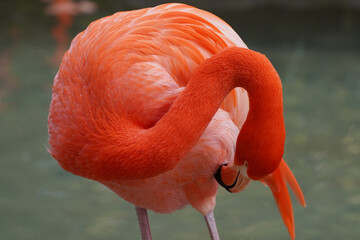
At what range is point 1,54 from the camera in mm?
6246

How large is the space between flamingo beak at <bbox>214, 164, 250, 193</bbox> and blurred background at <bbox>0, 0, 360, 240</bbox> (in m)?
1.17

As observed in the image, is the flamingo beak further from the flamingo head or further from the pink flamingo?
the pink flamingo

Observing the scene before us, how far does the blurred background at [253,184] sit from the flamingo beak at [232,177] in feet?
3.84

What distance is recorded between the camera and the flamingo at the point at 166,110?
62.5 inches

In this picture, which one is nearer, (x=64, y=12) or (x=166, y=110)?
(x=166, y=110)

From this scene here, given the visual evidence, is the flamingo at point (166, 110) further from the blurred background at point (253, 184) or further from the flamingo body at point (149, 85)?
the blurred background at point (253, 184)

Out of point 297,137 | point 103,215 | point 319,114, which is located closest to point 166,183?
point 103,215

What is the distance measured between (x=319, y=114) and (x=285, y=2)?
3724 millimetres

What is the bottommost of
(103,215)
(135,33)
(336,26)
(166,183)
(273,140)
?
(336,26)

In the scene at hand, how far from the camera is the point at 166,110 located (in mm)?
1853

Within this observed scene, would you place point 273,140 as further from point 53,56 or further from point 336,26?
point 336,26

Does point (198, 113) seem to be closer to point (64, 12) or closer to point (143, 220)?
point (143, 220)

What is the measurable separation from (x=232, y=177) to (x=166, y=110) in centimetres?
38

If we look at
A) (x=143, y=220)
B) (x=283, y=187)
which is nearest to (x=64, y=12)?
(x=143, y=220)
